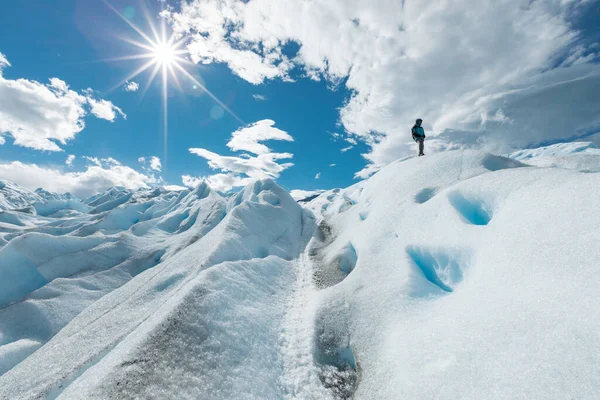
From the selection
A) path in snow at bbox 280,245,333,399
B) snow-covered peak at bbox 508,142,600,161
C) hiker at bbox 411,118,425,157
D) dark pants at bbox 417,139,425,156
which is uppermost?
snow-covered peak at bbox 508,142,600,161

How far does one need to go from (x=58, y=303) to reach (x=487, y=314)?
27.6 metres

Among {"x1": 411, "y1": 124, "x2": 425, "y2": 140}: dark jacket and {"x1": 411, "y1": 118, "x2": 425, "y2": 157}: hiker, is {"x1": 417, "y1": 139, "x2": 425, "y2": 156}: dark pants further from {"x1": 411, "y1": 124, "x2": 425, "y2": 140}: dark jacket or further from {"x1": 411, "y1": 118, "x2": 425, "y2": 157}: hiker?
{"x1": 411, "y1": 124, "x2": 425, "y2": 140}: dark jacket

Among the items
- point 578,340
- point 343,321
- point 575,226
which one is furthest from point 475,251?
point 343,321

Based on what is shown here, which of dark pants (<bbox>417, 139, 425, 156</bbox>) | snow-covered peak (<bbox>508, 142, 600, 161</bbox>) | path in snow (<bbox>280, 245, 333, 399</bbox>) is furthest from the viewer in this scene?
snow-covered peak (<bbox>508, 142, 600, 161</bbox>)

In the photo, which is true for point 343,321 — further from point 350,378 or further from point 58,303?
point 58,303

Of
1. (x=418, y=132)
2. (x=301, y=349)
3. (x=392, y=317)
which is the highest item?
(x=418, y=132)

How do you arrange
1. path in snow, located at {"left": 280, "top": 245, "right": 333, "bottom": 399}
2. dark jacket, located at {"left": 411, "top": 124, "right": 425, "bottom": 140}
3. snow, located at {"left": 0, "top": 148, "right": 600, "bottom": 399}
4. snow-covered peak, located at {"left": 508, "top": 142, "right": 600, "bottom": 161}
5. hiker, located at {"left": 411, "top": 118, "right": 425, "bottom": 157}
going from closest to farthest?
1. snow, located at {"left": 0, "top": 148, "right": 600, "bottom": 399}
2. path in snow, located at {"left": 280, "top": 245, "right": 333, "bottom": 399}
3. hiker, located at {"left": 411, "top": 118, "right": 425, "bottom": 157}
4. dark jacket, located at {"left": 411, "top": 124, "right": 425, "bottom": 140}
5. snow-covered peak, located at {"left": 508, "top": 142, "right": 600, "bottom": 161}

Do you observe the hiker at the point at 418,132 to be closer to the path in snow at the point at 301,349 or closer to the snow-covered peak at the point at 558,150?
the path in snow at the point at 301,349

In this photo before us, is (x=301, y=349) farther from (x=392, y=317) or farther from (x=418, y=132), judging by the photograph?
(x=418, y=132)

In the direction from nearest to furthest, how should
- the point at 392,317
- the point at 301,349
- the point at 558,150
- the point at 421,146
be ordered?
the point at 301,349 < the point at 392,317 < the point at 421,146 < the point at 558,150

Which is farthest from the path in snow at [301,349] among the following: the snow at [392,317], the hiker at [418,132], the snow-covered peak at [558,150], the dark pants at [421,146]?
the snow-covered peak at [558,150]

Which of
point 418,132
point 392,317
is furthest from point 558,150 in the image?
point 392,317

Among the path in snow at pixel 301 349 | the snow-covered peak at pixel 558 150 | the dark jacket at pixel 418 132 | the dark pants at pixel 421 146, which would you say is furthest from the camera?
the snow-covered peak at pixel 558 150

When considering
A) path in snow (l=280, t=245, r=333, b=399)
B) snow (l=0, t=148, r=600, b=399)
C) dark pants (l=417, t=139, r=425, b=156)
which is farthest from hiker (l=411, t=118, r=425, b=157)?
path in snow (l=280, t=245, r=333, b=399)
